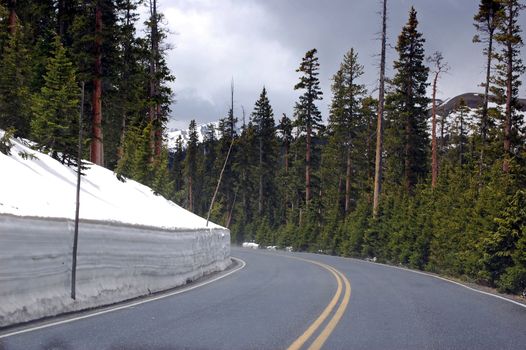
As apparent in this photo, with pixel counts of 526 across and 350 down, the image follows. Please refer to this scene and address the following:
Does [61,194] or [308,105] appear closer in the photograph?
[61,194]

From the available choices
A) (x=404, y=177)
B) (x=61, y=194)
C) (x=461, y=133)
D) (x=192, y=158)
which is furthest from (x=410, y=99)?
(x=192, y=158)

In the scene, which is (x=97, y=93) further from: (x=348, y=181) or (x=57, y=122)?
(x=348, y=181)

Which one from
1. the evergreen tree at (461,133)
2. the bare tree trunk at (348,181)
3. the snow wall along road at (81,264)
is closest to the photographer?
the snow wall along road at (81,264)

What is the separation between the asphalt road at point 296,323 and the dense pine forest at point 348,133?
5651 mm

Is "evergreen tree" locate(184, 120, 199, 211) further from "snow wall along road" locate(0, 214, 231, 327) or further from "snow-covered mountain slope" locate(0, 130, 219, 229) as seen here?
"snow wall along road" locate(0, 214, 231, 327)

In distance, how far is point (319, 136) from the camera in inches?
2077

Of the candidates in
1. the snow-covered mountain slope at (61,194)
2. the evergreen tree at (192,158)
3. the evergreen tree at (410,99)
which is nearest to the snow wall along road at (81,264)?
the snow-covered mountain slope at (61,194)

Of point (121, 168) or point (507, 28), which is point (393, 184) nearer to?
point (507, 28)

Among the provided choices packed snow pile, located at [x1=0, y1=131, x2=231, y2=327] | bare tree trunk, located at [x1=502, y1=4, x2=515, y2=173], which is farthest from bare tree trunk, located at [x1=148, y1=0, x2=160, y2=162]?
bare tree trunk, located at [x1=502, y1=4, x2=515, y2=173]

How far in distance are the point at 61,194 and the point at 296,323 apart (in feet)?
29.4

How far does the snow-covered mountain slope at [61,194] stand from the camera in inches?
450

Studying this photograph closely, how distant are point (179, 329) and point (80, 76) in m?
22.7

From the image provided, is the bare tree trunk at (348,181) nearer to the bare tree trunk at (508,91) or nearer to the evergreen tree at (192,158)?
the bare tree trunk at (508,91)

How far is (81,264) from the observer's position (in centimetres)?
995
